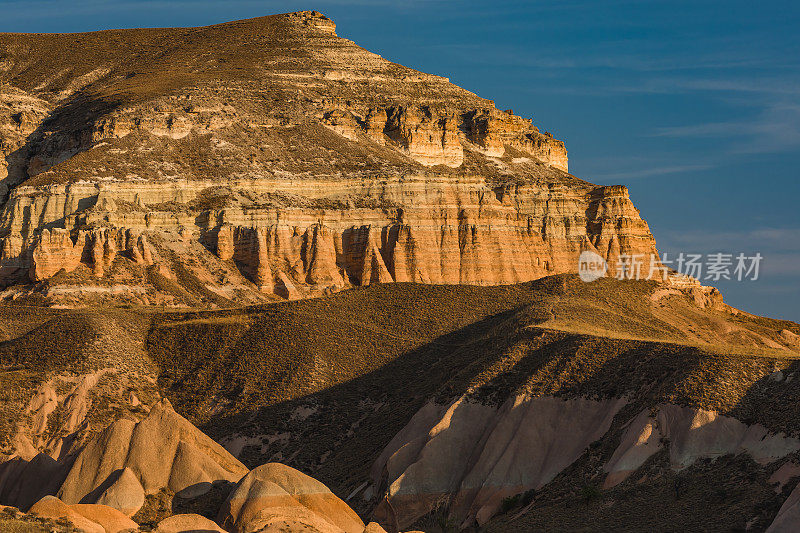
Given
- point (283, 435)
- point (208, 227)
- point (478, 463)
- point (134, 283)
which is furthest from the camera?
point (208, 227)

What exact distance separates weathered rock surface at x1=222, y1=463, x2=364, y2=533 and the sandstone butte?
48733 mm

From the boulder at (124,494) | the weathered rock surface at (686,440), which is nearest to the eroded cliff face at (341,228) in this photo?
the boulder at (124,494)

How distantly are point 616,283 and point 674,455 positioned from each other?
48.5 meters

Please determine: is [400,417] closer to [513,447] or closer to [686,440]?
[513,447]

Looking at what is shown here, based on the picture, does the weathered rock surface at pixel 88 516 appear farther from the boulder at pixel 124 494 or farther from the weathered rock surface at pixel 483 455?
the weathered rock surface at pixel 483 455

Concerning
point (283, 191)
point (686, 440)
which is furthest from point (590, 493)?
point (283, 191)

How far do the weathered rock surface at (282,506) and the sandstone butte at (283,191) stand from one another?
160ft

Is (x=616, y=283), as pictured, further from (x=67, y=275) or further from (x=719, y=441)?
(x=719, y=441)

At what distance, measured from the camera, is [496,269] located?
125 metres

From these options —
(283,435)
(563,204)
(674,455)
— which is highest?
(563,204)

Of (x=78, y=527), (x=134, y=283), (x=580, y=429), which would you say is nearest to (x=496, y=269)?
(x=134, y=283)

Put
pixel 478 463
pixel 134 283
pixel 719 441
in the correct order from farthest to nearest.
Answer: pixel 134 283, pixel 478 463, pixel 719 441

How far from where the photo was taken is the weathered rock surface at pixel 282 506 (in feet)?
174

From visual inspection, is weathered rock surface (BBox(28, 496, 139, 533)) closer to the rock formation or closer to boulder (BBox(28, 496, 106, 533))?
boulder (BBox(28, 496, 106, 533))
